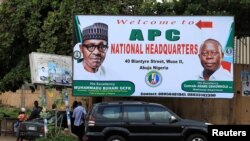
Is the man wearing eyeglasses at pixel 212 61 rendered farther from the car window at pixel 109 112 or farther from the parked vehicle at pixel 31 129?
the parked vehicle at pixel 31 129

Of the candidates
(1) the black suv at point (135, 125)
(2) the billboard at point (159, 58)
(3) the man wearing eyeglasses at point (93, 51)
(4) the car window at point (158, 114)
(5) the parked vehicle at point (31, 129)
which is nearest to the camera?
(1) the black suv at point (135, 125)

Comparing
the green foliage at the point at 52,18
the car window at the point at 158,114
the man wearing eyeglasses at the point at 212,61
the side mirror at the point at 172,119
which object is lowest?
the side mirror at the point at 172,119

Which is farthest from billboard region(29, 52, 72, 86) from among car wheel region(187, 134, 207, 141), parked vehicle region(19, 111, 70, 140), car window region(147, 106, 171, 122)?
car wheel region(187, 134, 207, 141)

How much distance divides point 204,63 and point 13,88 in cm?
957

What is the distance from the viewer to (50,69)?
17797mm

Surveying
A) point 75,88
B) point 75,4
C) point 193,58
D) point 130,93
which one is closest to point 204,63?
point 193,58

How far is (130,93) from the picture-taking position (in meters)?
19.9

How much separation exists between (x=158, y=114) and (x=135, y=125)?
2.65 ft

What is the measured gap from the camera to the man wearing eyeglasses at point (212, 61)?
20047 millimetres

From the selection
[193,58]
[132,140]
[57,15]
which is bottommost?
[132,140]

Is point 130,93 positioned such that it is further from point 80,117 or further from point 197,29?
point 197,29

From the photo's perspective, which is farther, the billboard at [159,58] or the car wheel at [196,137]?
the billboard at [159,58]

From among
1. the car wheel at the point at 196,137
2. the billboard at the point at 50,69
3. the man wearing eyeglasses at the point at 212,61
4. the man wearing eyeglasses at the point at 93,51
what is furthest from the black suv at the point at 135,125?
the man wearing eyeglasses at the point at 212,61

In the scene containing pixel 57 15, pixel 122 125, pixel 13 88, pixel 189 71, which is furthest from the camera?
pixel 13 88
